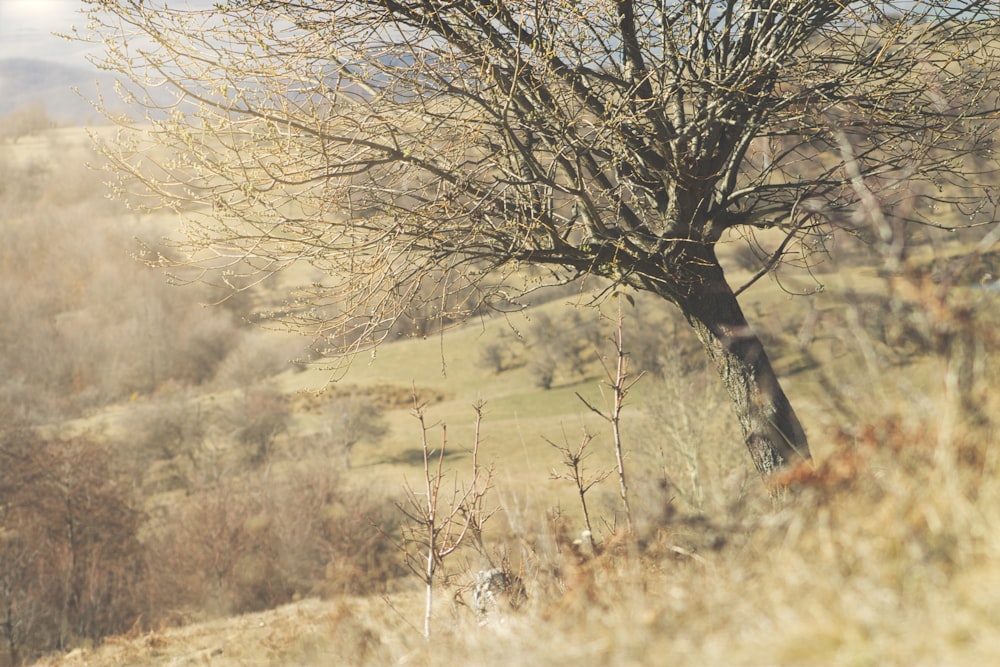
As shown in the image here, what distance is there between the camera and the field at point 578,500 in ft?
7.55

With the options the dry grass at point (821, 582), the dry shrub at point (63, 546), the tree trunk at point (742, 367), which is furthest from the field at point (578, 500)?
the tree trunk at point (742, 367)

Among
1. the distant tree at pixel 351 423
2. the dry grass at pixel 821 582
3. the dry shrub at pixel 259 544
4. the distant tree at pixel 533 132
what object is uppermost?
the distant tree at pixel 533 132

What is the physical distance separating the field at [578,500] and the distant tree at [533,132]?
2.38 feet

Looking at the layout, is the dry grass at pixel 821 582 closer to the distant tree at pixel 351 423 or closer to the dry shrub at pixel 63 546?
the dry shrub at pixel 63 546

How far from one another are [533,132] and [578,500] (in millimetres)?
22083

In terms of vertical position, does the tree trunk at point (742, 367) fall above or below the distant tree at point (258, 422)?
above

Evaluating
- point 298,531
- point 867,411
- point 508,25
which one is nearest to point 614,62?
point 508,25

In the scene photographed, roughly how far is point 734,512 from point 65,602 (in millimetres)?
33310

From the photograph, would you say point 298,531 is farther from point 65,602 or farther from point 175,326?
point 175,326

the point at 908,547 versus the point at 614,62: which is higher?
the point at 614,62

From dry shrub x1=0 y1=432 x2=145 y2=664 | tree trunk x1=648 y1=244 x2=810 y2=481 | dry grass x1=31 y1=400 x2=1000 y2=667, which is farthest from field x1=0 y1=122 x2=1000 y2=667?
tree trunk x1=648 y1=244 x2=810 y2=481

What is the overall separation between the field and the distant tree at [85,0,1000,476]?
725 mm

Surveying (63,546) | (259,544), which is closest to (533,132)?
(259,544)

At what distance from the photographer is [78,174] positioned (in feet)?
376
